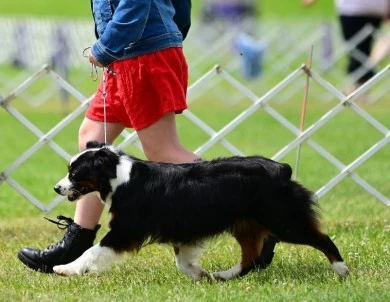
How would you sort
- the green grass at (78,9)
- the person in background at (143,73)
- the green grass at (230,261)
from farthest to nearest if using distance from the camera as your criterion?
the green grass at (78,9)
the person in background at (143,73)
the green grass at (230,261)

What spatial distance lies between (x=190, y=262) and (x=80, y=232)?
743 mm

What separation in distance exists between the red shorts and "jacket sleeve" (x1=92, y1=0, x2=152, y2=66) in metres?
0.18

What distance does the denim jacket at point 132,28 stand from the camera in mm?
5297

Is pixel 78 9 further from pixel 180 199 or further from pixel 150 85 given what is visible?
pixel 180 199

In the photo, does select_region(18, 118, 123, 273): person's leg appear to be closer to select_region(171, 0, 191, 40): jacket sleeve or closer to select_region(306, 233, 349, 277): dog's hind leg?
select_region(171, 0, 191, 40): jacket sleeve

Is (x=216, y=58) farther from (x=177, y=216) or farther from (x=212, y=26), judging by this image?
(x=177, y=216)

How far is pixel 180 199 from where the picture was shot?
5238mm

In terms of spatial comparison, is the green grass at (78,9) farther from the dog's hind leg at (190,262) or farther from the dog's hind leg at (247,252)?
the dog's hind leg at (190,262)

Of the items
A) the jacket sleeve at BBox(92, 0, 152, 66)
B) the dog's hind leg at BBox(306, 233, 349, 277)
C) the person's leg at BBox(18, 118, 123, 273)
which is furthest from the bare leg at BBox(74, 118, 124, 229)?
the dog's hind leg at BBox(306, 233, 349, 277)

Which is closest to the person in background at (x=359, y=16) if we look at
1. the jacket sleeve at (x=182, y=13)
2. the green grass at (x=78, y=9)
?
the jacket sleeve at (x=182, y=13)

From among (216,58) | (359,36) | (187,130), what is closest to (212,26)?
(216,58)

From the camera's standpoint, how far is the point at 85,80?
2052 cm

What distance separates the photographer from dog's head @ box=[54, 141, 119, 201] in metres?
5.21

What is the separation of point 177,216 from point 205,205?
14 cm
